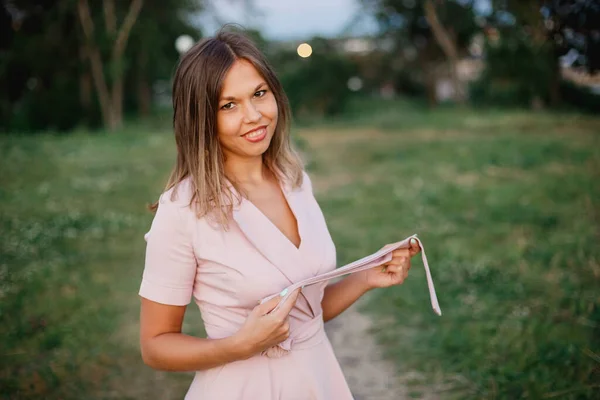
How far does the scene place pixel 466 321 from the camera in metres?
4.54

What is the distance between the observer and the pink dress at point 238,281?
171cm

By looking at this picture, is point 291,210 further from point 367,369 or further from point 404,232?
point 404,232

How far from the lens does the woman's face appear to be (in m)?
1.86

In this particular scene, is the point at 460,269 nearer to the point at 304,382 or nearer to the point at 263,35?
the point at 304,382

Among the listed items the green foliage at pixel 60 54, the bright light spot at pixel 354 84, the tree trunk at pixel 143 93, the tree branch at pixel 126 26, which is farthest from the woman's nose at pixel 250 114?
the tree trunk at pixel 143 93

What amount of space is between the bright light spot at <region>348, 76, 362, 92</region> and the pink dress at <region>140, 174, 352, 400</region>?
26.6 metres

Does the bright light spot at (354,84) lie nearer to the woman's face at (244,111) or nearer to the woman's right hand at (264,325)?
the woman's face at (244,111)

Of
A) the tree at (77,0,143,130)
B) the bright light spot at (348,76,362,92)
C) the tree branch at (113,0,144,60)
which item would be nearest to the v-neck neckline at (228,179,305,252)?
the tree at (77,0,143,130)

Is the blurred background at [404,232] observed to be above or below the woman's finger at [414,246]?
below

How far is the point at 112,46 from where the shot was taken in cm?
2100

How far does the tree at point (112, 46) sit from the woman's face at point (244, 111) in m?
19.9

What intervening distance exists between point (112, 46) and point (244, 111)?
20860 millimetres

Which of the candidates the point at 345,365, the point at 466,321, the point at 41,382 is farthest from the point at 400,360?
the point at 41,382

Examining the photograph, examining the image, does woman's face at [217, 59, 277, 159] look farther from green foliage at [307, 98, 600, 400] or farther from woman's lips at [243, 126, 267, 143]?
green foliage at [307, 98, 600, 400]
